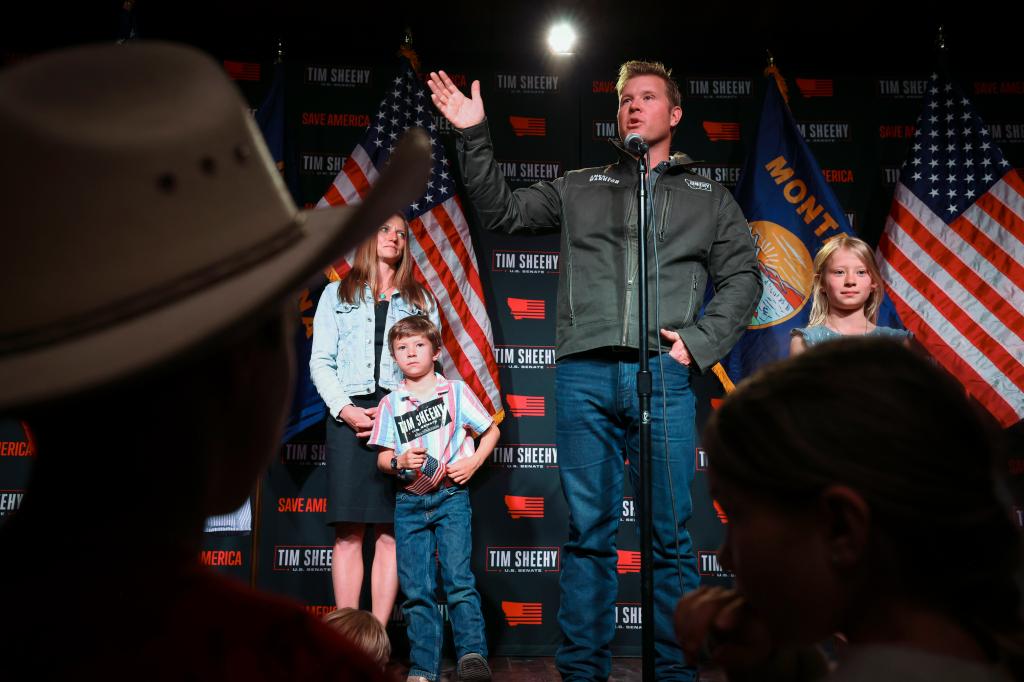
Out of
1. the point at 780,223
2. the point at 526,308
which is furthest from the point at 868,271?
the point at 526,308

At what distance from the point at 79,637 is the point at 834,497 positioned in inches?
25.5

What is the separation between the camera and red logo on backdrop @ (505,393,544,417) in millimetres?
4516

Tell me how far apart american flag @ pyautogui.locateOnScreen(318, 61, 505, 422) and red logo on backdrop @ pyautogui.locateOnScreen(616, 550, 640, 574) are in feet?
3.29

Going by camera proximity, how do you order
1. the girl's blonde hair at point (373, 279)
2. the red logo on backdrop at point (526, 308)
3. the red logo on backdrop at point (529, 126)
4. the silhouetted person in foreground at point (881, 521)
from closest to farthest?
the silhouetted person in foreground at point (881, 521), the girl's blonde hair at point (373, 279), the red logo on backdrop at point (526, 308), the red logo on backdrop at point (529, 126)

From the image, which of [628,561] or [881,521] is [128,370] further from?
[628,561]

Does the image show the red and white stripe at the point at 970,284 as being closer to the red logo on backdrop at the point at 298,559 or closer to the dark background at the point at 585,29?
the dark background at the point at 585,29

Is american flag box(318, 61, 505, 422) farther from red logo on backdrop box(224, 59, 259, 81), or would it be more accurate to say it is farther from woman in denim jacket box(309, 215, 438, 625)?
red logo on backdrop box(224, 59, 259, 81)

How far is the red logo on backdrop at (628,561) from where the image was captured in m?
4.34

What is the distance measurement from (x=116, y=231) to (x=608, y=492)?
2382mm

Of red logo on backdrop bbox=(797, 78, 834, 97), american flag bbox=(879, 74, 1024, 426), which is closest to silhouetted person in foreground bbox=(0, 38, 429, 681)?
american flag bbox=(879, 74, 1024, 426)

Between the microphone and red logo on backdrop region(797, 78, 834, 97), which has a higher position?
red logo on backdrop region(797, 78, 834, 97)

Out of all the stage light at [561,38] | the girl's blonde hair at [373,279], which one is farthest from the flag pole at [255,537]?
the stage light at [561,38]

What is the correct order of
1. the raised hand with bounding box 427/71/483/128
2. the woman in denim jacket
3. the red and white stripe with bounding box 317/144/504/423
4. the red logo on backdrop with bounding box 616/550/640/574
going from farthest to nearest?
the red logo on backdrop with bounding box 616/550/640/574
the red and white stripe with bounding box 317/144/504/423
the woman in denim jacket
the raised hand with bounding box 427/71/483/128

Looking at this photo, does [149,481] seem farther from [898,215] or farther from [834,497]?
[898,215]
